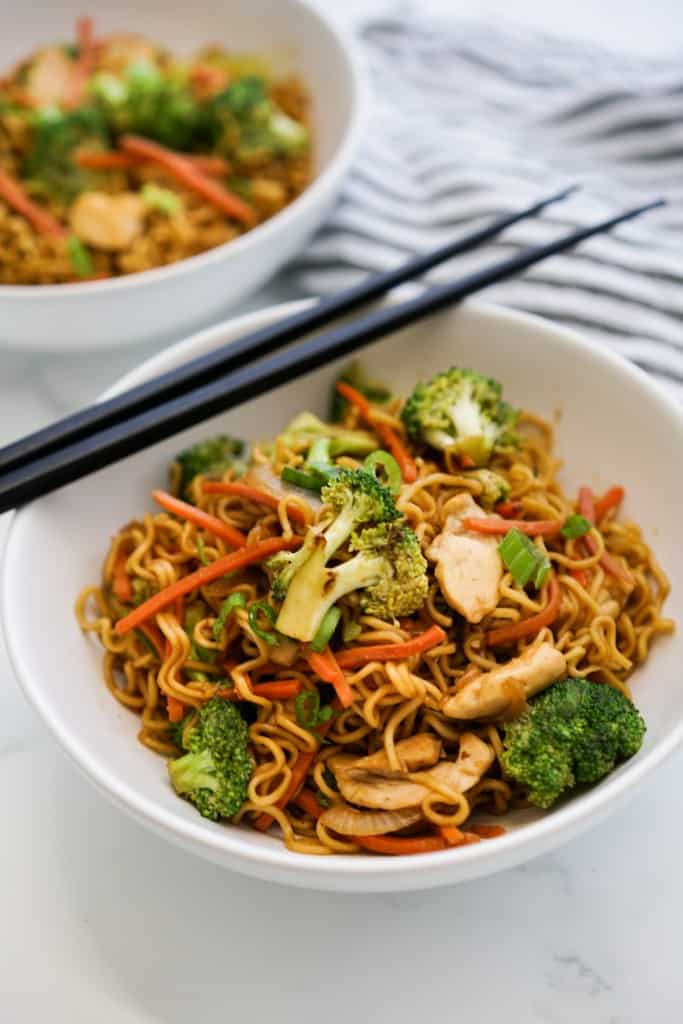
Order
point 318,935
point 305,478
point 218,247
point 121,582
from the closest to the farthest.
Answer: point 318,935
point 305,478
point 121,582
point 218,247

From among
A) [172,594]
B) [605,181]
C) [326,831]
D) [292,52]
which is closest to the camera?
[326,831]

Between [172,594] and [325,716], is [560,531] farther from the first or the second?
[172,594]

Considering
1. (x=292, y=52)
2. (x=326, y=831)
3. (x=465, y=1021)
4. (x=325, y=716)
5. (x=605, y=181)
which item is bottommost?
(x=465, y=1021)

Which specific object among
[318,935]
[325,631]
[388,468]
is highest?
[388,468]

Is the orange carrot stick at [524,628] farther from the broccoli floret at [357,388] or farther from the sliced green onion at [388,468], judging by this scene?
A: the broccoli floret at [357,388]

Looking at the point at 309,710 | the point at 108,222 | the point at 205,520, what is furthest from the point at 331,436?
the point at 108,222

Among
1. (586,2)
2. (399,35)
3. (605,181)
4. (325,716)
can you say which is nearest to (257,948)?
(325,716)

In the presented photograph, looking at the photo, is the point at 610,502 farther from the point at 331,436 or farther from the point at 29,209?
the point at 29,209
